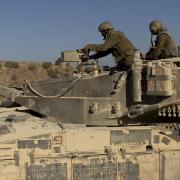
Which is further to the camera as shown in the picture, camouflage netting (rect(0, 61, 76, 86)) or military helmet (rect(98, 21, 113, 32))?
camouflage netting (rect(0, 61, 76, 86))

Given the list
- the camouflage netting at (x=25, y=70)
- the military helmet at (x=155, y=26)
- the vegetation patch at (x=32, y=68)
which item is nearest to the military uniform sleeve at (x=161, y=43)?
the military helmet at (x=155, y=26)

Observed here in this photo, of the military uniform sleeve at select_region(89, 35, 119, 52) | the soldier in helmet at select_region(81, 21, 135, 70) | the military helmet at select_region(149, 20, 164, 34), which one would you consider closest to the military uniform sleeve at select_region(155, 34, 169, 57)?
the military helmet at select_region(149, 20, 164, 34)

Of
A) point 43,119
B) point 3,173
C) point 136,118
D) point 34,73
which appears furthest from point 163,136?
point 34,73

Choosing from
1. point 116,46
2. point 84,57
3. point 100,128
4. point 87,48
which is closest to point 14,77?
point 84,57

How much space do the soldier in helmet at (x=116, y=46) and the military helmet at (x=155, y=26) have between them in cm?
60

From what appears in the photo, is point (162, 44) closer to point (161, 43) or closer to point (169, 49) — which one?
point (161, 43)

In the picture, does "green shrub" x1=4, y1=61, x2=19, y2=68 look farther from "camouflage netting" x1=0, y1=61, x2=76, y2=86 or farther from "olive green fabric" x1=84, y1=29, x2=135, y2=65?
"olive green fabric" x1=84, y1=29, x2=135, y2=65

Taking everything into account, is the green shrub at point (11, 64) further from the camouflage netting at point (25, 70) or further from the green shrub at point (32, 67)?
the green shrub at point (32, 67)

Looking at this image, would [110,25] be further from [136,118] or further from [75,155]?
[75,155]

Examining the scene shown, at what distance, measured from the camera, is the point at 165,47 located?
34.1 feet

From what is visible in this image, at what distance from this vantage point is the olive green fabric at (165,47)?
10359 millimetres

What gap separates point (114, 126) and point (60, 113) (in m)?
1.22

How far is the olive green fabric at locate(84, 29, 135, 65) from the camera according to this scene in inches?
410

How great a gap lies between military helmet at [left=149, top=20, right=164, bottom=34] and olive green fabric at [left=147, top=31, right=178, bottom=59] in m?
0.16
